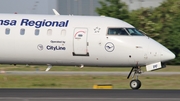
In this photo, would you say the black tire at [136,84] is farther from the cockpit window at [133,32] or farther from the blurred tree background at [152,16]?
the blurred tree background at [152,16]

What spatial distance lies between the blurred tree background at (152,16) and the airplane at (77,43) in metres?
29.9

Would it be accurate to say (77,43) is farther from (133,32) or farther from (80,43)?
(133,32)

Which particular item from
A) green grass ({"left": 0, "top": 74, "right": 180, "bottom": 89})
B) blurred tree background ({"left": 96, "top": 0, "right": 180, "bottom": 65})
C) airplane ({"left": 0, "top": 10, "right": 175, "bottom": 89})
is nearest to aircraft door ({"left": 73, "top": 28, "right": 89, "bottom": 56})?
airplane ({"left": 0, "top": 10, "right": 175, "bottom": 89})

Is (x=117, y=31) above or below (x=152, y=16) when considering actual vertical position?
below

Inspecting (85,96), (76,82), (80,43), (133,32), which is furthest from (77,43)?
(76,82)

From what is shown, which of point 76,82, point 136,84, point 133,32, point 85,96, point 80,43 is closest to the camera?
point 85,96

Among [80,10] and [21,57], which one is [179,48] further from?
[80,10]

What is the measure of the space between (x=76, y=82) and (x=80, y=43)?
22.3 feet

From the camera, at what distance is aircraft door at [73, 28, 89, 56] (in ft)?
77.8

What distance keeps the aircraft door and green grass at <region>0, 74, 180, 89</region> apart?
3.77m

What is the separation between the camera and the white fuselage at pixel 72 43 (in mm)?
23469

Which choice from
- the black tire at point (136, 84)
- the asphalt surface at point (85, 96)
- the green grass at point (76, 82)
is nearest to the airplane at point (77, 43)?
the black tire at point (136, 84)

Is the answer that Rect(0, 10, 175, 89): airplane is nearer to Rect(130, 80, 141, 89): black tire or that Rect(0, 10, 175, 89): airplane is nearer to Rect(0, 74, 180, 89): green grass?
Rect(130, 80, 141, 89): black tire

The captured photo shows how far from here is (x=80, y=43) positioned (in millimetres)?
23703
